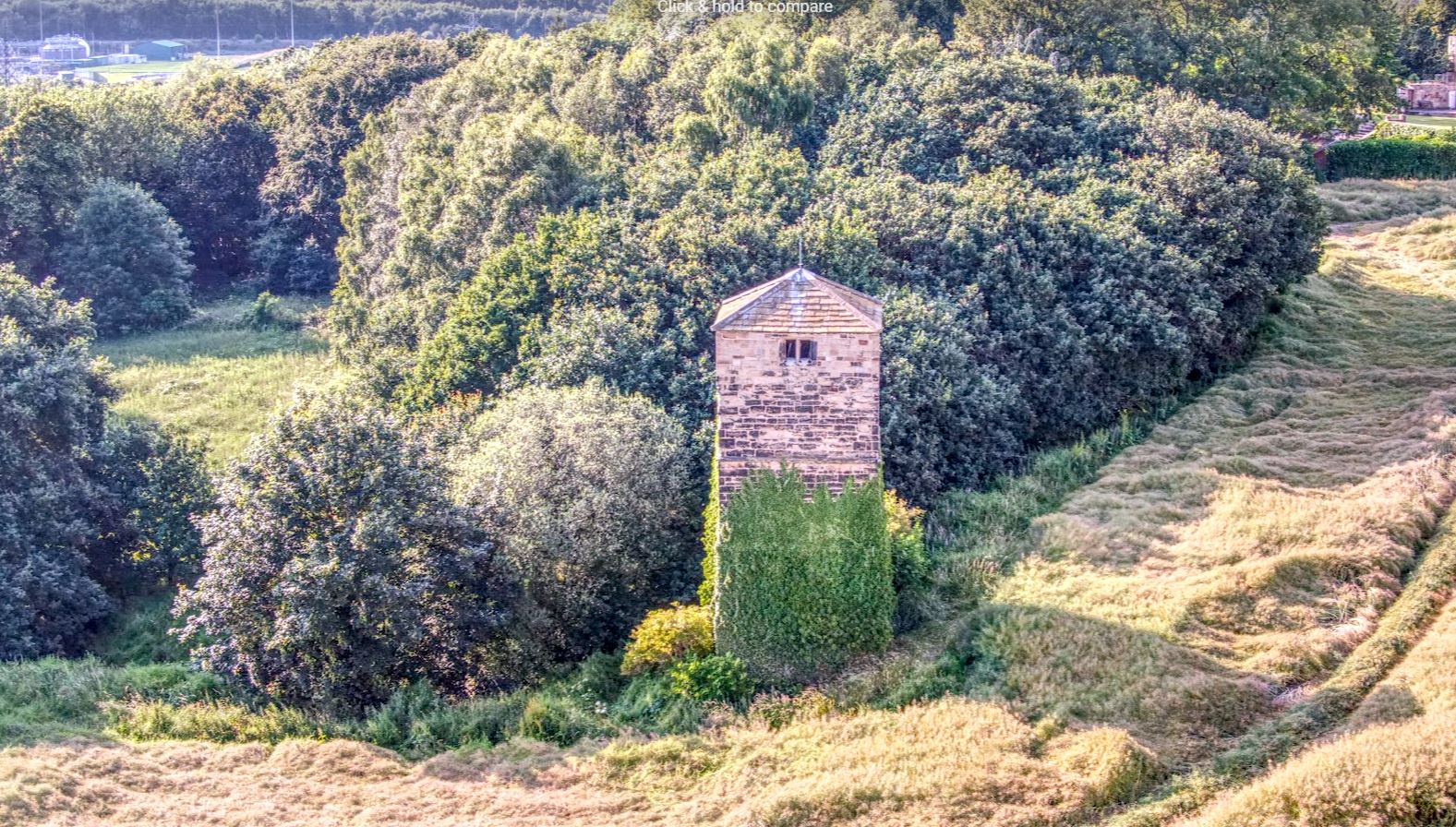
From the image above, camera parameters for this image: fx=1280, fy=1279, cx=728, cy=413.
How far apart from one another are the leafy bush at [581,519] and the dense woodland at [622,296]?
0.17ft

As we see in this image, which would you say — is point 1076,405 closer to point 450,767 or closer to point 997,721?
point 997,721

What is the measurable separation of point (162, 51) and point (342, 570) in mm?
67985

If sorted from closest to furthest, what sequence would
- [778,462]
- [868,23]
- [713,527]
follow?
[778,462]
[713,527]
[868,23]

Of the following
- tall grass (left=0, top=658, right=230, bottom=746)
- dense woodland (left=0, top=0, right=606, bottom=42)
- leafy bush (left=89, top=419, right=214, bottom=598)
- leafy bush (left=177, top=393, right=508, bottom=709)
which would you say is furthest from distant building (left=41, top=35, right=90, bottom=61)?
leafy bush (left=177, top=393, right=508, bottom=709)

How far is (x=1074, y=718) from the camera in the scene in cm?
1402

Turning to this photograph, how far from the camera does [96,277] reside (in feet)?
129

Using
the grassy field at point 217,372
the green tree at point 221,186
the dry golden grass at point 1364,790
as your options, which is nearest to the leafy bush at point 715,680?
the dry golden grass at point 1364,790

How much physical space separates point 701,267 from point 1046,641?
411 inches

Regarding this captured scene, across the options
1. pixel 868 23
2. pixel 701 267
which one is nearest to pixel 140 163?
pixel 868 23

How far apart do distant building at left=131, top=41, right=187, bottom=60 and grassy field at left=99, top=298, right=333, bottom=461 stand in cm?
3906

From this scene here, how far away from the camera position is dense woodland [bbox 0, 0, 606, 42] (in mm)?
73125

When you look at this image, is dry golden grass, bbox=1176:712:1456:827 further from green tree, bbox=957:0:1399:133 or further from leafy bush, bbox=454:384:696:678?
green tree, bbox=957:0:1399:133

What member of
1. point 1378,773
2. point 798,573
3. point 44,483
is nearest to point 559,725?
point 798,573

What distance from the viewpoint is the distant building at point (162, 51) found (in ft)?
243
